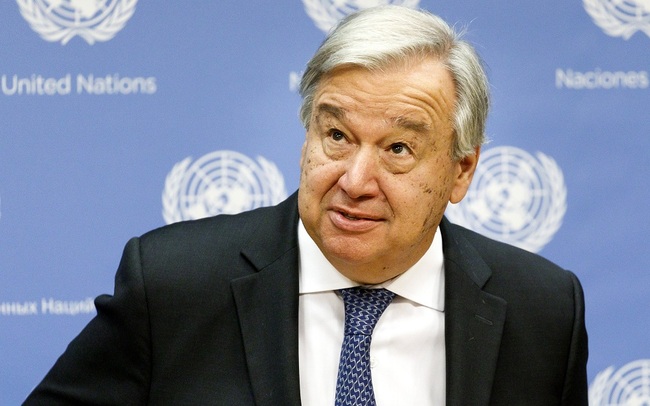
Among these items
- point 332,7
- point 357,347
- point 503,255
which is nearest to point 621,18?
point 332,7

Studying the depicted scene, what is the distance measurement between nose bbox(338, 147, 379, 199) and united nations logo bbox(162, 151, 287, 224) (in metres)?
1.09

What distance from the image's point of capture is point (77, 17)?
329cm

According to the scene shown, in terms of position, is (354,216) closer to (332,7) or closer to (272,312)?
(272,312)

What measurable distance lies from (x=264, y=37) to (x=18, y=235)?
38.0 inches

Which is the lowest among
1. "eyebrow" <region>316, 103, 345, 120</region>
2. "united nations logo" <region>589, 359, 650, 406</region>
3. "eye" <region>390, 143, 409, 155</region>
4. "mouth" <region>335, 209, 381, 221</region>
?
"united nations logo" <region>589, 359, 650, 406</region>

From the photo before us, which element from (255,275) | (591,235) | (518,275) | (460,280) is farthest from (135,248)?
(591,235)

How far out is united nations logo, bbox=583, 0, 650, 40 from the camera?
349 centimetres

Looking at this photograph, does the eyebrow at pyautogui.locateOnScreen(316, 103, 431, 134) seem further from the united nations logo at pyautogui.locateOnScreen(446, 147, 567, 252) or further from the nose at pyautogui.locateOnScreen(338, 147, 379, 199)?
the united nations logo at pyautogui.locateOnScreen(446, 147, 567, 252)

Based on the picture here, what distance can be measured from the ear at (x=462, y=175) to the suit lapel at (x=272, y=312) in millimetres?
386

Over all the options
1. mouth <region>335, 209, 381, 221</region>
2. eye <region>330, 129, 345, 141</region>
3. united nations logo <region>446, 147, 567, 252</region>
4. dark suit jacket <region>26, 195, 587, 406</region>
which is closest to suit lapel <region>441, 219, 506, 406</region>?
dark suit jacket <region>26, 195, 587, 406</region>

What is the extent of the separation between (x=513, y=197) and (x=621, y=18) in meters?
0.67

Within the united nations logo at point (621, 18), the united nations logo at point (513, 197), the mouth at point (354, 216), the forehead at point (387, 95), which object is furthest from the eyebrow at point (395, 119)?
the united nations logo at point (621, 18)

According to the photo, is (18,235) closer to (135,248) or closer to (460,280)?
(135,248)

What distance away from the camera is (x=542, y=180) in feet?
11.5
